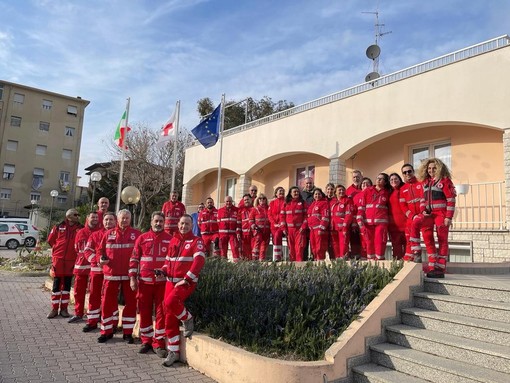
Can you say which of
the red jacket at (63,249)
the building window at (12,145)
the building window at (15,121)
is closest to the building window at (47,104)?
the building window at (15,121)

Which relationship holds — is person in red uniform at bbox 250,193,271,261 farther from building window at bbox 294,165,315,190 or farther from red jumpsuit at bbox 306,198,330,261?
building window at bbox 294,165,315,190

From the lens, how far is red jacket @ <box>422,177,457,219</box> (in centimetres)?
599

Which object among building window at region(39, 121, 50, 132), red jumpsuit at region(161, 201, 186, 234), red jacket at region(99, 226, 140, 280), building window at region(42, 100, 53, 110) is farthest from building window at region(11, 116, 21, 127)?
red jacket at region(99, 226, 140, 280)

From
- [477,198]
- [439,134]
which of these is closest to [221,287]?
[477,198]

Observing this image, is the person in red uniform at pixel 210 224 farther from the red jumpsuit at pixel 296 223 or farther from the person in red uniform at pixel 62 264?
the person in red uniform at pixel 62 264

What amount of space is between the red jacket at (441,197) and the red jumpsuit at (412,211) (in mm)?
150

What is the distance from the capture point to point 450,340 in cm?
426

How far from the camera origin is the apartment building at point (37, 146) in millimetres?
42750

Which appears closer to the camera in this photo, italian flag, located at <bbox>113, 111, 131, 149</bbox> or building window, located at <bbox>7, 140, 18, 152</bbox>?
italian flag, located at <bbox>113, 111, 131, 149</bbox>

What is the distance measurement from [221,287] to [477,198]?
8.27 meters

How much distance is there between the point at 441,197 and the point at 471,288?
4.97 feet

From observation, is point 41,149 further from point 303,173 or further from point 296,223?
point 296,223

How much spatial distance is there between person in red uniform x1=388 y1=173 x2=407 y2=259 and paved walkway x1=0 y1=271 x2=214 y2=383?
434 centimetres

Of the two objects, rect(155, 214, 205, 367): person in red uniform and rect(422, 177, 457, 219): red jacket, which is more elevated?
rect(422, 177, 457, 219): red jacket
